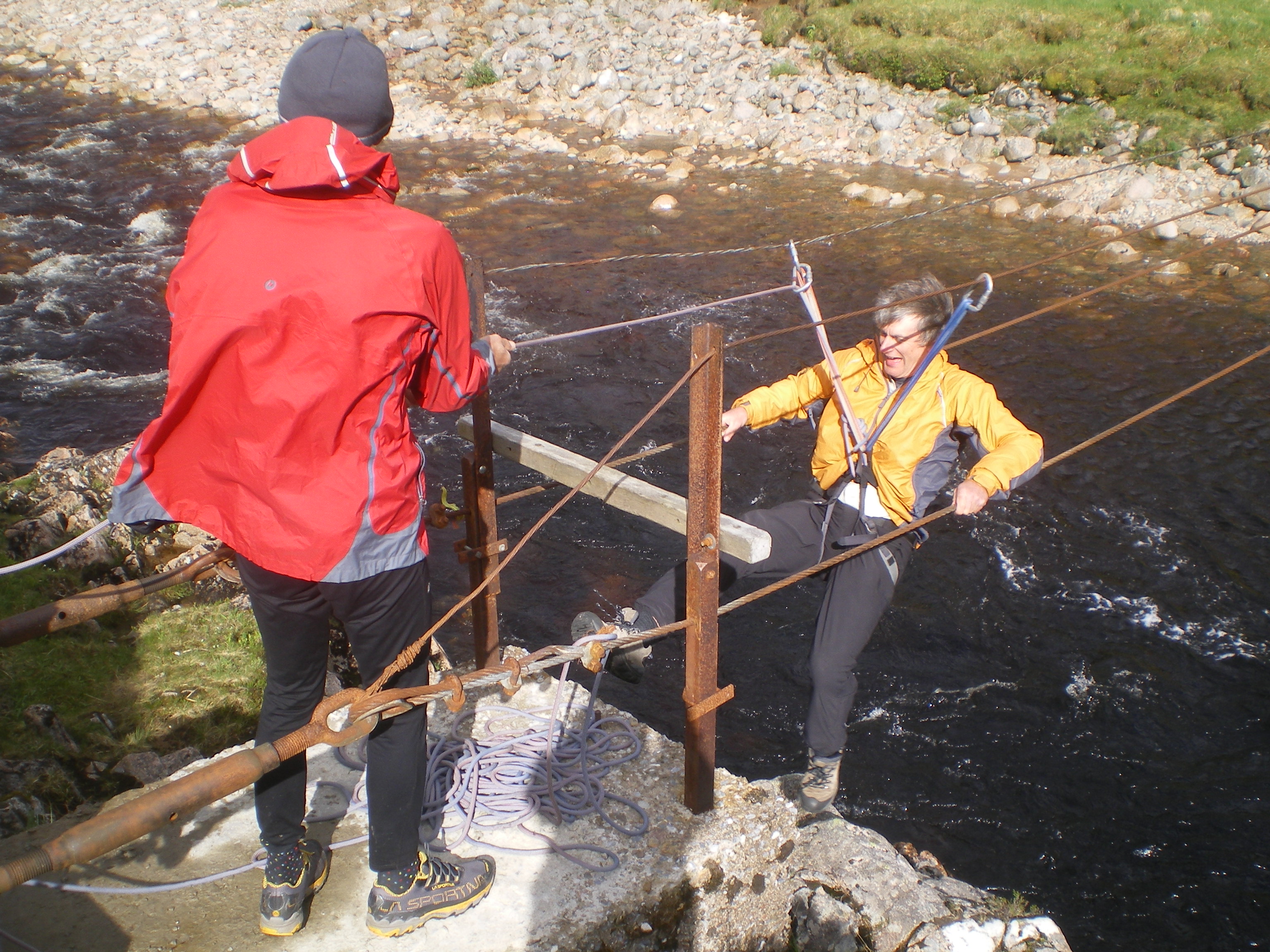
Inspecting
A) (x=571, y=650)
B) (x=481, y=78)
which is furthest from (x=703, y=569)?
(x=481, y=78)

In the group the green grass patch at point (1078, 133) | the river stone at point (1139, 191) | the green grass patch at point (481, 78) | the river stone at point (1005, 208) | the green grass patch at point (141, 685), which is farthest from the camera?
the green grass patch at point (481, 78)

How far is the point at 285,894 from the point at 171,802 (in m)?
1.14

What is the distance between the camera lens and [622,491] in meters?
3.17

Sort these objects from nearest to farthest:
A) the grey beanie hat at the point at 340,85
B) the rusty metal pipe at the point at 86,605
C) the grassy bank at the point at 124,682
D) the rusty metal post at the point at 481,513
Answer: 1. the grey beanie hat at the point at 340,85
2. the rusty metal pipe at the point at 86,605
3. the rusty metal post at the point at 481,513
4. the grassy bank at the point at 124,682

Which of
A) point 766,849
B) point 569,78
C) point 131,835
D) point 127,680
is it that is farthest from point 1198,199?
point 131,835

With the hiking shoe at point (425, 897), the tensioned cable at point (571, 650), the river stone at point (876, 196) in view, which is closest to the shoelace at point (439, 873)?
the hiking shoe at point (425, 897)

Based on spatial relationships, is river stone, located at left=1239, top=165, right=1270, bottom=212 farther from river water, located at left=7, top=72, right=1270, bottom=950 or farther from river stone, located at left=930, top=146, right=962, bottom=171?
river stone, located at left=930, top=146, right=962, bottom=171

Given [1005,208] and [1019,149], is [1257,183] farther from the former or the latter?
[1019,149]

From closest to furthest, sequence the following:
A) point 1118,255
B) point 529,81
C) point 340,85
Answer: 1. point 340,85
2. point 1118,255
3. point 529,81

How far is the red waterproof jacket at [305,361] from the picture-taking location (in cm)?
191

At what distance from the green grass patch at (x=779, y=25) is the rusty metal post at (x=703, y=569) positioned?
1643 cm

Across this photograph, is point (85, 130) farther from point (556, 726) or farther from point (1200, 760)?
point (1200, 760)

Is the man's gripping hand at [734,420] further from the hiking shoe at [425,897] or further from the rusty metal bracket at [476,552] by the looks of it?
the hiking shoe at [425,897]

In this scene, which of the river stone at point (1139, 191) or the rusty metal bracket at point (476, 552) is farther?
the river stone at point (1139, 191)
